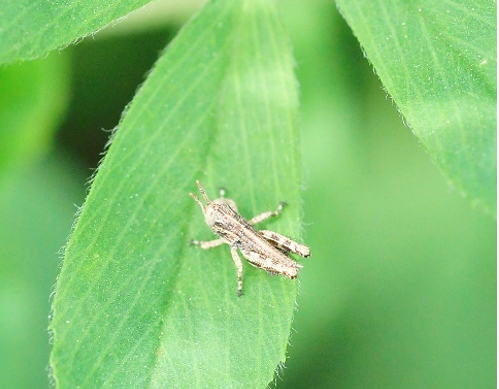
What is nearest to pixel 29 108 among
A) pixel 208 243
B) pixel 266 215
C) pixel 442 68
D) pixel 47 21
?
pixel 47 21

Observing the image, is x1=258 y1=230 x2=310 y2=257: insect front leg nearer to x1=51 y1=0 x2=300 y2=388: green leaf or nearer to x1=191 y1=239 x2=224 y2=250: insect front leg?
x1=51 y1=0 x2=300 y2=388: green leaf

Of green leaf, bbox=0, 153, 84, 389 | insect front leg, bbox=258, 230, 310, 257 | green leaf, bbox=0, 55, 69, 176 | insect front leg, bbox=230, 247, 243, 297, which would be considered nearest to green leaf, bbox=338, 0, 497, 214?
insect front leg, bbox=258, 230, 310, 257

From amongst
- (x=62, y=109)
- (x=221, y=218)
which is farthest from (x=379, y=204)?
(x=62, y=109)

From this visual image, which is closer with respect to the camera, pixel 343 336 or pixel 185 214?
pixel 185 214

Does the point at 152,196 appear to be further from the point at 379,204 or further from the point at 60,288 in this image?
the point at 379,204

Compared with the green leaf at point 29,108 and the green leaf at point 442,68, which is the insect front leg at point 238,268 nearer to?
the green leaf at point 442,68

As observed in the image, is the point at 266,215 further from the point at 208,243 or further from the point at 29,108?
the point at 29,108
